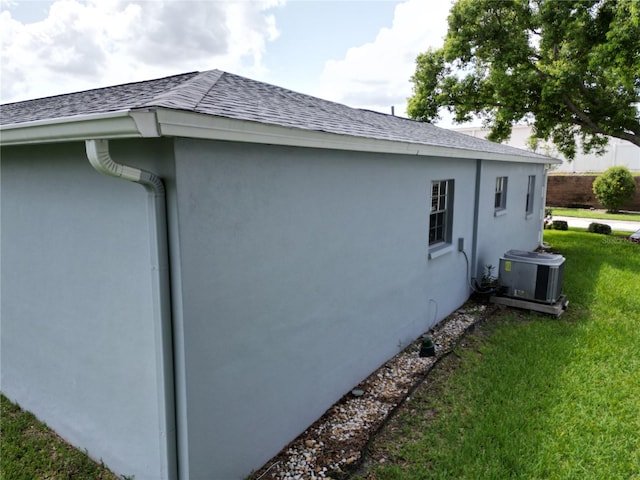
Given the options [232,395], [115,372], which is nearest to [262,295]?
[232,395]

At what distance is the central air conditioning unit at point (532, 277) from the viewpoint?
7.65 meters

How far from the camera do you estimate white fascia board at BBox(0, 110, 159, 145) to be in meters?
2.32

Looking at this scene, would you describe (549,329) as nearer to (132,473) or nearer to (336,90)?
(132,473)

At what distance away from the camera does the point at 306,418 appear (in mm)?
4152

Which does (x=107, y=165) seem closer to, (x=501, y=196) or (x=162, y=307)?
(x=162, y=307)

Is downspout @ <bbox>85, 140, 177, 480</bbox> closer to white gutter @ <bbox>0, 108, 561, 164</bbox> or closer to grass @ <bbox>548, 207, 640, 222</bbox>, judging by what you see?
white gutter @ <bbox>0, 108, 561, 164</bbox>

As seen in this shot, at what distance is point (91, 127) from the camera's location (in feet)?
8.24

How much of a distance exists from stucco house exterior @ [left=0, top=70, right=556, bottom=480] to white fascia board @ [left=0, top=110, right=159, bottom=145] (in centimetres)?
1

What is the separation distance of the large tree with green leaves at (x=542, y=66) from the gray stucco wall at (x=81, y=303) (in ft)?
47.2

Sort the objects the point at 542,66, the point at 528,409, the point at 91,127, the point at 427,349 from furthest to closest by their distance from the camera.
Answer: the point at 542,66 < the point at 427,349 < the point at 528,409 < the point at 91,127

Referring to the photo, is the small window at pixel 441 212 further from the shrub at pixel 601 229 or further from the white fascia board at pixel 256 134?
the shrub at pixel 601 229

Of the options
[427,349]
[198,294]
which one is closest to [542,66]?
[427,349]

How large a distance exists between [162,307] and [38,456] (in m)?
2.29

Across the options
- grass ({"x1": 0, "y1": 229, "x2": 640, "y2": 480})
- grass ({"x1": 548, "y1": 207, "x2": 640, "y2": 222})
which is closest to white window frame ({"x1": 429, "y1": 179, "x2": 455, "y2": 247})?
grass ({"x1": 0, "y1": 229, "x2": 640, "y2": 480})
